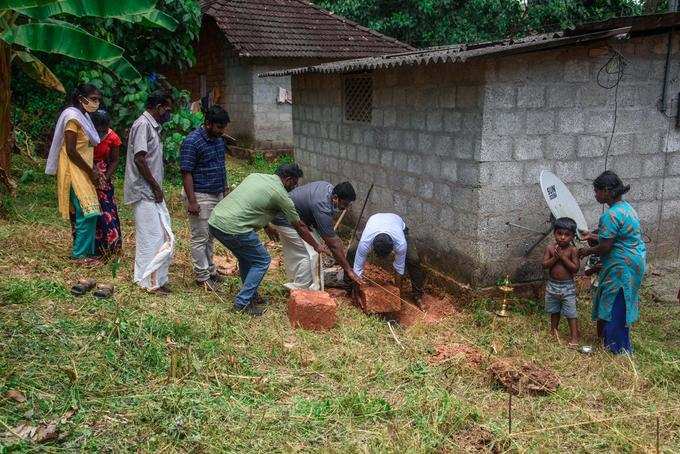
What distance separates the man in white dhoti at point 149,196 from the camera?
5.24m

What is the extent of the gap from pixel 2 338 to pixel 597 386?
13.7 ft

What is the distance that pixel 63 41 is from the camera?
13.6 ft

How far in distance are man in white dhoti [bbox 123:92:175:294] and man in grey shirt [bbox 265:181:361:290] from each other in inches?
46.1

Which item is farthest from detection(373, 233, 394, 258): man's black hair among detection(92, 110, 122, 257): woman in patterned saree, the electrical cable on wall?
detection(92, 110, 122, 257): woman in patterned saree

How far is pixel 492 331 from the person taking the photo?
5.45m

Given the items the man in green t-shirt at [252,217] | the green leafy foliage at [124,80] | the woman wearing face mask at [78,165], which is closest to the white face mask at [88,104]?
the woman wearing face mask at [78,165]

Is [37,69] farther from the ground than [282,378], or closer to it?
farther from the ground

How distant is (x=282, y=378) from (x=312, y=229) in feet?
7.51

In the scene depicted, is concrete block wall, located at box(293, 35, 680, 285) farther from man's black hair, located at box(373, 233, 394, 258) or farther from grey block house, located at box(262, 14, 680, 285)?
man's black hair, located at box(373, 233, 394, 258)

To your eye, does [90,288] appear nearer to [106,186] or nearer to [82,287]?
[82,287]

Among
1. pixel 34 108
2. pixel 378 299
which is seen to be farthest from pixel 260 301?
pixel 34 108

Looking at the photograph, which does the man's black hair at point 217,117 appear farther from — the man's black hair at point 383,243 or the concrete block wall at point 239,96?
the concrete block wall at point 239,96

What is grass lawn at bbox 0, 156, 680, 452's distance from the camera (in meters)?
3.35

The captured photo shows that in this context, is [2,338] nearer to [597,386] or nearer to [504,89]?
[597,386]
